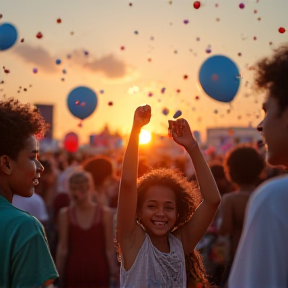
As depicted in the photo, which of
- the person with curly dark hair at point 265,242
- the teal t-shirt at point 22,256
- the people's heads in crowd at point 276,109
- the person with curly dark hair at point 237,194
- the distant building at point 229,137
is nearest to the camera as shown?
the person with curly dark hair at point 265,242

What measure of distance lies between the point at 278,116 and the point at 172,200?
1.80 m

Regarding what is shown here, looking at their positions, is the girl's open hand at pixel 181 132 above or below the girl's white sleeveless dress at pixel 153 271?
above

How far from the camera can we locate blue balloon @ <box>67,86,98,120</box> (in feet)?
32.3

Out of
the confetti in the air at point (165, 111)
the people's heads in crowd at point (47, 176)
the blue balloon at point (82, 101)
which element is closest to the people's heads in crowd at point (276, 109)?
the people's heads in crowd at point (47, 176)

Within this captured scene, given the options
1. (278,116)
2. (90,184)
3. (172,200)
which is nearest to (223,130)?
(90,184)

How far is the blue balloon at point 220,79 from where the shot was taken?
25.6 ft

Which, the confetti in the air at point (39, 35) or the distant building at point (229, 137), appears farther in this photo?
the distant building at point (229, 137)

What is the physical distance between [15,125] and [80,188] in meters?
3.97

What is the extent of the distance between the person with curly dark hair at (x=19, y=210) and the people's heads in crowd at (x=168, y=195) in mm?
775

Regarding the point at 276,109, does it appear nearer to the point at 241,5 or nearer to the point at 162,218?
the point at 162,218

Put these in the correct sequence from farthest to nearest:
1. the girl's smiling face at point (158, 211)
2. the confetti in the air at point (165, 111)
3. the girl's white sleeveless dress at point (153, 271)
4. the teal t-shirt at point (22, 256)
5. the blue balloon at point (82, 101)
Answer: the confetti in the air at point (165, 111) → the blue balloon at point (82, 101) → the girl's smiling face at point (158, 211) → the girl's white sleeveless dress at point (153, 271) → the teal t-shirt at point (22, 256)

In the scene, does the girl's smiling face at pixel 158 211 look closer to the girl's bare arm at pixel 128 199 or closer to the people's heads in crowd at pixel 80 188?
the girl's bare arm at pixel 128 199

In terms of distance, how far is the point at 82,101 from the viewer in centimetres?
993

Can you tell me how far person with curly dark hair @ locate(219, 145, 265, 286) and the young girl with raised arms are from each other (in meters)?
2.16
